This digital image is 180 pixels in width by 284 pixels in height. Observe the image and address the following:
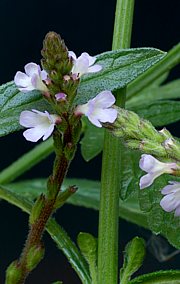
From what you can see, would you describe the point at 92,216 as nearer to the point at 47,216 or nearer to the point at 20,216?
the point at 20,216

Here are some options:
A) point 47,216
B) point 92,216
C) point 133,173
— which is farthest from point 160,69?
point 92,216

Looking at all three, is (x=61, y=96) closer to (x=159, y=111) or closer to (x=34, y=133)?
(x=34, y=133)

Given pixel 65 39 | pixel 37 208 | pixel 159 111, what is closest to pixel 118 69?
pixel 37 208

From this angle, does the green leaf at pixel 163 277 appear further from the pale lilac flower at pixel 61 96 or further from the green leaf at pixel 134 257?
the pale lilac flower at pixel 61 96

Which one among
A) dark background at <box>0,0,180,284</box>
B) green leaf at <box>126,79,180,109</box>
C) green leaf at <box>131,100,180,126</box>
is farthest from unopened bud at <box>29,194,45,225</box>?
dark background at <box>0,0,180,284</box>

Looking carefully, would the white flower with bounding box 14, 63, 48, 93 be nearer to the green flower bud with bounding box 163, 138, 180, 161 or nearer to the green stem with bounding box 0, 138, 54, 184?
the green flower bud with bounding box 163, 138, 180, 161

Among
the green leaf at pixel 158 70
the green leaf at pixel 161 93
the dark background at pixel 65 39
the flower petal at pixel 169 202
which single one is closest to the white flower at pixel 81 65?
the flower petal at pixel 169 202
